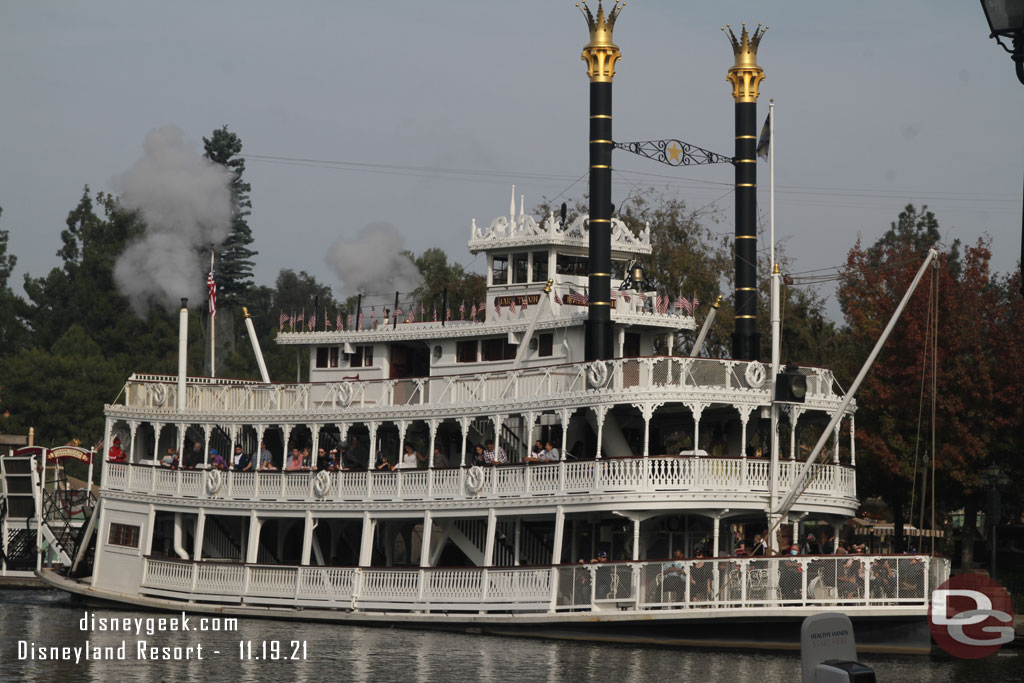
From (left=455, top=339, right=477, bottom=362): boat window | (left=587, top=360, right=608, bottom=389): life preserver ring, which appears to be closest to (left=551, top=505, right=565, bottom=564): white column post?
(left=587, top=360, right=608, bottom=389): life preserver ring

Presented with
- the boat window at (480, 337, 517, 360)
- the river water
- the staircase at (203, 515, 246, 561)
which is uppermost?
the boat window at (480, 337, 517, 360)

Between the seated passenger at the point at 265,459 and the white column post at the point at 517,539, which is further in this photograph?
the seated passenger at the point at 265,459

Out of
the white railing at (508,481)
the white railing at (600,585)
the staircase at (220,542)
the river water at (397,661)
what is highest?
the white railing at (508,481)

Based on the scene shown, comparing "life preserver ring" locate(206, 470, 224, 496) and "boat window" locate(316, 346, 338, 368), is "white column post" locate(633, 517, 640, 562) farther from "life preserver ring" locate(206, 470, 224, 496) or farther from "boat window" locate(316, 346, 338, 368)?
"boat window" locate(316, 346, 338, 368)

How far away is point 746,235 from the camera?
120 ft

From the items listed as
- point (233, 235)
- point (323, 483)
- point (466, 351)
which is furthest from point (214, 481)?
point (233, 235)

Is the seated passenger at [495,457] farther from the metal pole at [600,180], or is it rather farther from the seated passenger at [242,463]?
the seated passenger at [242,463]

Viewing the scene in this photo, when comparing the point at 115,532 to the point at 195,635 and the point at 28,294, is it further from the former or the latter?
the point at 28,294

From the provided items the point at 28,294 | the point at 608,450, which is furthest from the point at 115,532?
the point at 28,294

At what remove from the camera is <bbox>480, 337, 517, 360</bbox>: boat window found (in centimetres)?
3675

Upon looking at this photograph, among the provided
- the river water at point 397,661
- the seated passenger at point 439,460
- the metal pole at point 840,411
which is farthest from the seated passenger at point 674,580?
the seated passenger at point 439,460

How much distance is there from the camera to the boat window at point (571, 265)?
3819cm

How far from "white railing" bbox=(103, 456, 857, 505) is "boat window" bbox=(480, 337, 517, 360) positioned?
4.00m

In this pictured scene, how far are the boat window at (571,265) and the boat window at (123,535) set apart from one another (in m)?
12.4
